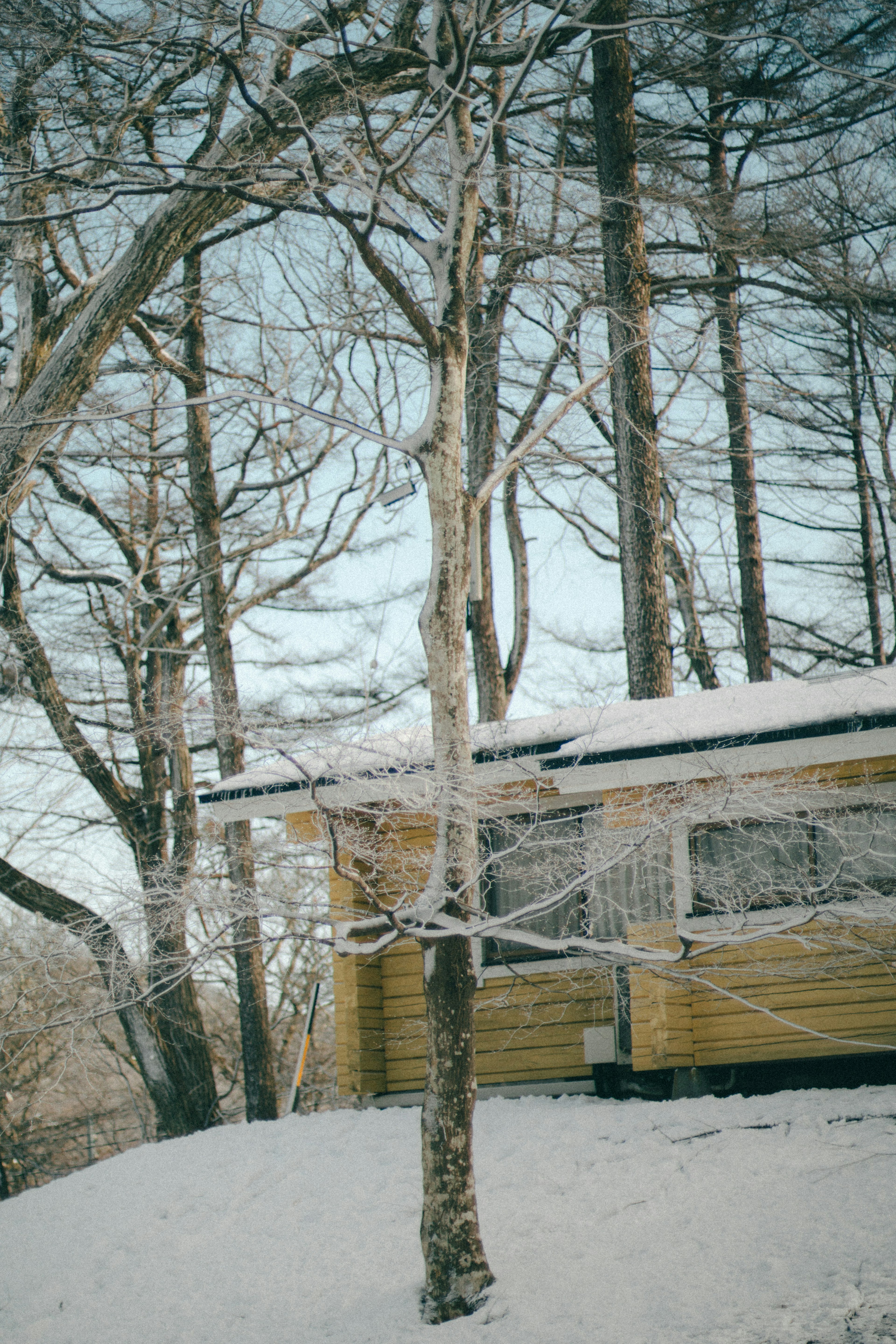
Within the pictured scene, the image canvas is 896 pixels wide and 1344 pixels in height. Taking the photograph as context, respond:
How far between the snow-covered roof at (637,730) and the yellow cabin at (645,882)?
0.08 ft

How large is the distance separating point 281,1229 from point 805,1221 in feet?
11.5

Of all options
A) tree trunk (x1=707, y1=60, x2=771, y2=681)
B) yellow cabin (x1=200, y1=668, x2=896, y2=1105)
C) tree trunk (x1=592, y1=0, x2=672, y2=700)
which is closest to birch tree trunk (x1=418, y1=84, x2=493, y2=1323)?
yellow cabin (x1=200, y1=668, x2=896, y2=1105)

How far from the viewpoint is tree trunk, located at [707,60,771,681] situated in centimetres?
1373

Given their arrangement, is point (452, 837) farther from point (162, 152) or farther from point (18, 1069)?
point (18, 1069)

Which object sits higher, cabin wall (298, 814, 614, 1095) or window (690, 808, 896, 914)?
window (690, 808, 896, 914)

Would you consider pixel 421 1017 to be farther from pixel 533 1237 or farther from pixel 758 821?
pixel 758 821

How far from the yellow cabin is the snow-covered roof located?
3 cm

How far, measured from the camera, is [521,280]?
33.4ft

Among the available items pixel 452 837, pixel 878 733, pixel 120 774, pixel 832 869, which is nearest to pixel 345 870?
pixel 452 837

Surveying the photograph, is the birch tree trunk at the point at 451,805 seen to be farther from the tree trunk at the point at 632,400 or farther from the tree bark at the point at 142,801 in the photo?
the tree bark at the point at 142,801

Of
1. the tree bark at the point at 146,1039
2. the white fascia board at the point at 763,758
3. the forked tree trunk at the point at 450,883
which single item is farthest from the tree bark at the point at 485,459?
the forked tree trunk at the point at 450,883

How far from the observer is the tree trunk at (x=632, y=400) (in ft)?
39.9

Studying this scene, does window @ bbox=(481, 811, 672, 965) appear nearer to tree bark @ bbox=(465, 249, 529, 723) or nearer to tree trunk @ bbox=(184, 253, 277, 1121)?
tree trunk @ bbox=(184, 253, 277, 1121)

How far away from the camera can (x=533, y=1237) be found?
673 centimetres
